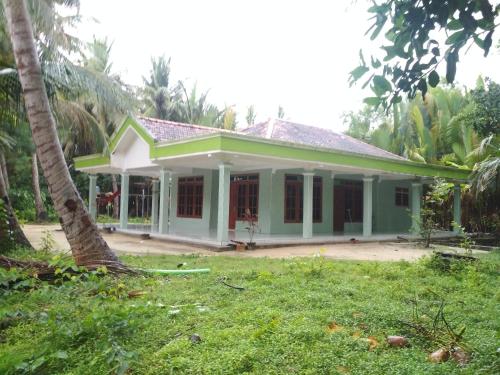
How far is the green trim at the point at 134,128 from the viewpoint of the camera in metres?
14.0

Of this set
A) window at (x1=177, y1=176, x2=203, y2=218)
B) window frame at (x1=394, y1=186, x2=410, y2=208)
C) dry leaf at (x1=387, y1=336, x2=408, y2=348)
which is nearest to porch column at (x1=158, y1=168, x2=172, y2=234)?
window at (x1=177, y1=176, x2=203, y2=218)

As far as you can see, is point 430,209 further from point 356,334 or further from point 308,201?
point 356,334

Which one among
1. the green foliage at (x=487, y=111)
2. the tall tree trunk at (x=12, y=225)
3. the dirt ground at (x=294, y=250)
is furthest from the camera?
the green foliage at (x=487, y=111)

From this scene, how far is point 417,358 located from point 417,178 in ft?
47.2

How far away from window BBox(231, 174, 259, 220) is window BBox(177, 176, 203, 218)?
147 cm

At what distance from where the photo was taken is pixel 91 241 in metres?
6.86

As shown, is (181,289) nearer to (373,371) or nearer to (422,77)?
(373,371)

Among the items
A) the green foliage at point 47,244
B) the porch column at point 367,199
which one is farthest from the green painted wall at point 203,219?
the green foliage at point 47,244

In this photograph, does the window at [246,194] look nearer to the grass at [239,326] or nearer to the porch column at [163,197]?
the porch column at [163,197]

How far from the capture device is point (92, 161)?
1783 cm

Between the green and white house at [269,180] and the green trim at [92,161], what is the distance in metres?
0.04

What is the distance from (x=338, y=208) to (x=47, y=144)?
12341 millimetres

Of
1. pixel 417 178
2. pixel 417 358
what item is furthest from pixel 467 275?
pixel 417 178

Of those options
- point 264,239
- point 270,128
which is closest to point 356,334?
point 264,239
